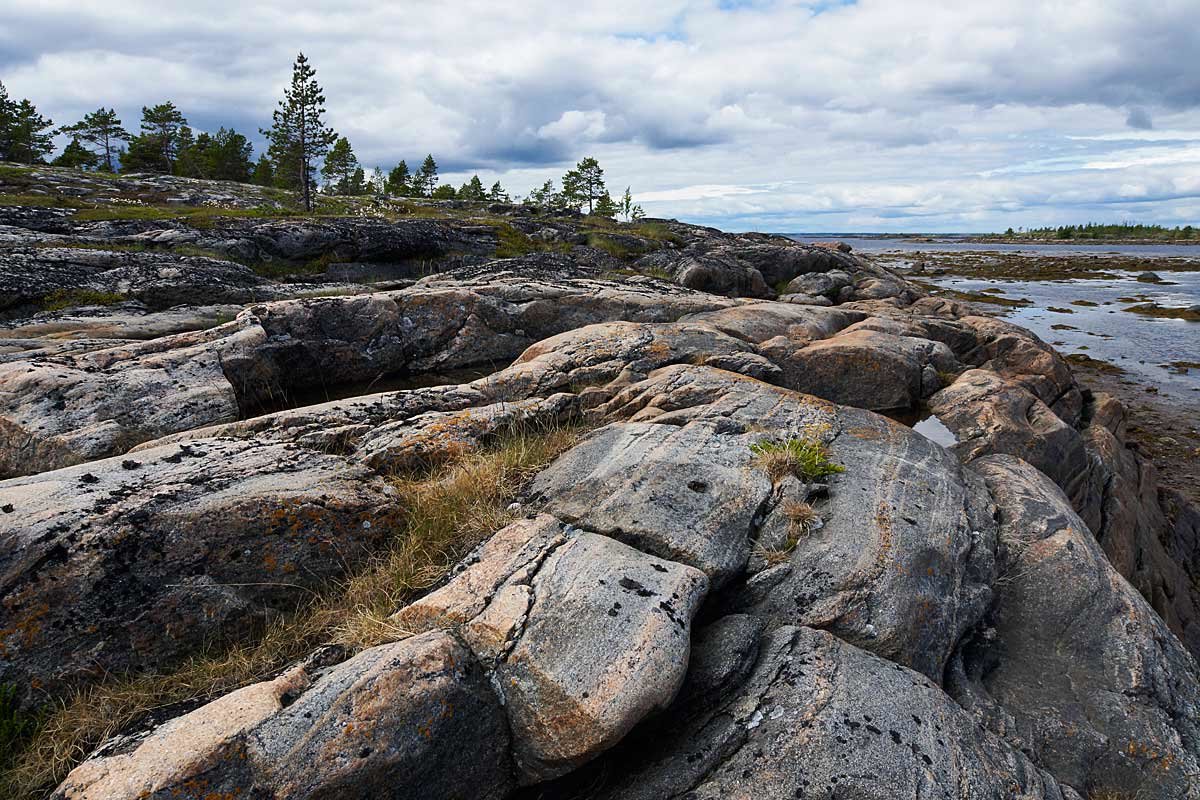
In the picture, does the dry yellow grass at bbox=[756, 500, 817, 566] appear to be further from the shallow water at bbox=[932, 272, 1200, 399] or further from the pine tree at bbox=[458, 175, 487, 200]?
the pine tree at bbox=[458, 175, 487, 200]

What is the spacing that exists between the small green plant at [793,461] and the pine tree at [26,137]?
4324 inches

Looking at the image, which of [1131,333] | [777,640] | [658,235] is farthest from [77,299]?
[1131,333]

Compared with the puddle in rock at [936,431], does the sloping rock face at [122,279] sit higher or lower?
higher

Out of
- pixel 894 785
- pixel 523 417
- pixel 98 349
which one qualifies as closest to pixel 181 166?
pixel 98 349

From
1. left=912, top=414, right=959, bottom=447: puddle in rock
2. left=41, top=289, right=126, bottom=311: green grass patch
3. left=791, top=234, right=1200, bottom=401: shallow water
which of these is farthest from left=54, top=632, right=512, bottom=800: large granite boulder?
left=791, top=234, right=1200, bottom=401: shallow water

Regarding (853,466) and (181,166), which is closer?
(853,466)

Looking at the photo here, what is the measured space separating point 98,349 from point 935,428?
16.4 metres

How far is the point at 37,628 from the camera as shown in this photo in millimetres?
4664

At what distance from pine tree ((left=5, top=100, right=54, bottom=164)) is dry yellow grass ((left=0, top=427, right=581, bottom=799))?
107638 millimetres

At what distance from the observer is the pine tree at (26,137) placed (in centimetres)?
7650

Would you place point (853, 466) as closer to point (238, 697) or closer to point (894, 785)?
point (894, 785)

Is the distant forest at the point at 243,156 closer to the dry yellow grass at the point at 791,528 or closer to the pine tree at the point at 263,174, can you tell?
the pine tree at the point at 263,174

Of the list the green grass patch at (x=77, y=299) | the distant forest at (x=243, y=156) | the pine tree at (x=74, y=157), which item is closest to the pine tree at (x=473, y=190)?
the distant forest at (x=243, y=156)

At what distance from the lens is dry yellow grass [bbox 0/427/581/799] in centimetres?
425
